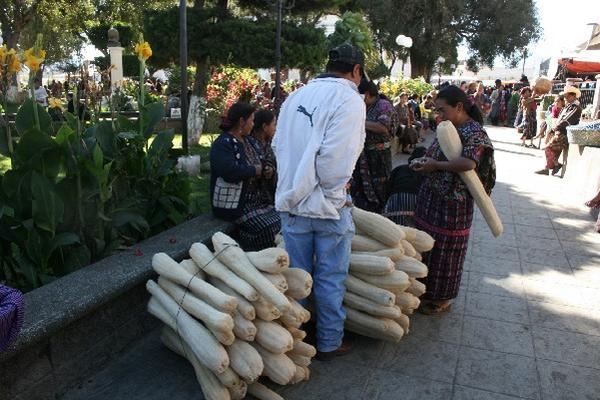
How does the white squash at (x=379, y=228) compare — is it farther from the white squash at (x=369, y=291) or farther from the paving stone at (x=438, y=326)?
the paving stone at (x=438, y=326)

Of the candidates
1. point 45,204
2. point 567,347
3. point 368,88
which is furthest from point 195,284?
point 368,88

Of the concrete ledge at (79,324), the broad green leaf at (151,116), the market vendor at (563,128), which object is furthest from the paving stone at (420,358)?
the market vendor at (563,128)

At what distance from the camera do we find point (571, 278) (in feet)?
15.8

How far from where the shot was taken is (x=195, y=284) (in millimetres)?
2822

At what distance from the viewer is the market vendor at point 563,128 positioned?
959cm

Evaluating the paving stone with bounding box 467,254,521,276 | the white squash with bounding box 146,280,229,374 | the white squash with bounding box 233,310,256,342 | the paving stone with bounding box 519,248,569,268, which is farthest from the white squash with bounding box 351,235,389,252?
the paving stone with bounding box 519,248,569,268

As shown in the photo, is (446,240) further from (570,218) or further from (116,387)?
(570,218)

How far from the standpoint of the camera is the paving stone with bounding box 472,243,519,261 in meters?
5.34

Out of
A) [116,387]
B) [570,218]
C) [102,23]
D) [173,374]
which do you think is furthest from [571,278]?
[102,23]

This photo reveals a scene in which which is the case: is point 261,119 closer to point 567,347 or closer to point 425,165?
point 425,165

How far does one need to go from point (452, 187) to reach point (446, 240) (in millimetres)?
399

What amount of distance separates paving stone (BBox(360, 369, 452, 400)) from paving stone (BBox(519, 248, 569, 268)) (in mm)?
2685

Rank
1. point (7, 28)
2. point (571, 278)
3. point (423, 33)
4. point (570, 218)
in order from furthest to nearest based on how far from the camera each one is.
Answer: point (423, 33)
point (7, 28)
point (570, 218)
point (571, 278)

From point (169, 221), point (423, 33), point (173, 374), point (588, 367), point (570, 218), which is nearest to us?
point (173, 374)
